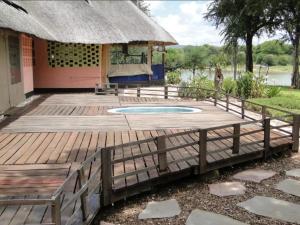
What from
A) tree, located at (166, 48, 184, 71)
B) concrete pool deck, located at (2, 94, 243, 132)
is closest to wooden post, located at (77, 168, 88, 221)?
concrete pool deck, located at (2, 94, 243, 132)

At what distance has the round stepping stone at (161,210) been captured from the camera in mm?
5160

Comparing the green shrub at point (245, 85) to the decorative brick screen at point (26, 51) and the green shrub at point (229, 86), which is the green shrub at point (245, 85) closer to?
the green shrub at point (229, 86)

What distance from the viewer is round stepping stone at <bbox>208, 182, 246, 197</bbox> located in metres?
6.02

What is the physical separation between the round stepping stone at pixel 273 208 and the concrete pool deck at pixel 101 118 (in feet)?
13.4

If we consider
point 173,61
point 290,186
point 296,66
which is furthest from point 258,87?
point 173,61

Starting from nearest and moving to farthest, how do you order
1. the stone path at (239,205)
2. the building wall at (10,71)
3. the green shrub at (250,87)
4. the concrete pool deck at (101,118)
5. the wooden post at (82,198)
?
the wooden post at (82,198), the stone path at (239,205), the concrete pool deck at (101,118), the building wall at (10,71), the green shrub at (250,87)

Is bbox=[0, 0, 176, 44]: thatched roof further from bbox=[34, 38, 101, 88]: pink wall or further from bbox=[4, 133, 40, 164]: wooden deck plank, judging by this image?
bbox=[4, 133, 40, 164]: wooden deck plank

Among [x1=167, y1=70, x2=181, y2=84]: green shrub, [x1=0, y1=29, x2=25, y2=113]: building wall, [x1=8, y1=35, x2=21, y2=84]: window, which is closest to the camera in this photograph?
[x1=0, y1=29, x2=25, y2=113]: building wall

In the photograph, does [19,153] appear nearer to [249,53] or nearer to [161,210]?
[161,210]

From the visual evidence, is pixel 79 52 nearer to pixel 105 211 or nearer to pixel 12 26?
pixel 12 26

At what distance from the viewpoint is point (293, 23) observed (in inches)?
1017

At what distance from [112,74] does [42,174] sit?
15540 millimetres

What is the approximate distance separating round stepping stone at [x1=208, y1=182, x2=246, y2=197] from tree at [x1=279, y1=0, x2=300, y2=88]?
20500 millimetres

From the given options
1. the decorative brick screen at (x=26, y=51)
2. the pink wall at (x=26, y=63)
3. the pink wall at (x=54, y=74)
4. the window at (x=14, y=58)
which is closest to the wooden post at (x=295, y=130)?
the window at (x=14, y=58)
